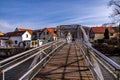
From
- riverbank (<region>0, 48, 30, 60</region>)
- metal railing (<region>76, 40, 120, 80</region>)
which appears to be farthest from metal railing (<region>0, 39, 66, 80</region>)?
riverbank (<region>0, 48, 30, 60</region>)

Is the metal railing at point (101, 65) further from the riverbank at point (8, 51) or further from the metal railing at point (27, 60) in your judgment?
the riverbank at point (8, 51)

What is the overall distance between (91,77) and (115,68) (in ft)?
11.1

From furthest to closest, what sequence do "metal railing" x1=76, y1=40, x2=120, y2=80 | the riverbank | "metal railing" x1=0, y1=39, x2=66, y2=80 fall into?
the riverbank < "metal railing" x1=0, y1=39, x2=66, y2=80 < "metal railing" x1=76, y1=40, x2=120, y2=80

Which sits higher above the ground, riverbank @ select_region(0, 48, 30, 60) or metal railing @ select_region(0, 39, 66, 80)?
metal railing @ select_region(0, 39, 66, 80)

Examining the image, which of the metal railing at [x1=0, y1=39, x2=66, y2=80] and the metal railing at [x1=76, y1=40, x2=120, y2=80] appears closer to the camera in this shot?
the metal railing at [x1=76, y1=40, x2=120, y2=80]

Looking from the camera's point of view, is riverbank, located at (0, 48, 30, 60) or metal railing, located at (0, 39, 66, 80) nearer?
metal railing, located at (0, 39, 66, 80)

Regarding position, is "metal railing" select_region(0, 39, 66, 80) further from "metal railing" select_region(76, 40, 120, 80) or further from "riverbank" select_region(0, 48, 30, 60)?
"riverbank" select_region(0, 48, 30, 60)

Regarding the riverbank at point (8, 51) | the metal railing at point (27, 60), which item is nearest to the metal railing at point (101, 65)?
the metal railing at point (27, 60)

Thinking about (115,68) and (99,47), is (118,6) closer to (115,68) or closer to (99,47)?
(99,47)

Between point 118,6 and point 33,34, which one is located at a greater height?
point 118,6

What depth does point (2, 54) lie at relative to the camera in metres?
42.9

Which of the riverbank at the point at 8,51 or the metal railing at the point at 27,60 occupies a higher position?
the metal railing at the point at 27,60

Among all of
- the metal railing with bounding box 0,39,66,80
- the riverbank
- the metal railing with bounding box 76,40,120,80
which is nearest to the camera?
the metal railing with bounding box 76,40,120,80

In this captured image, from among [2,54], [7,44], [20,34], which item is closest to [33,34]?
[20,34]
